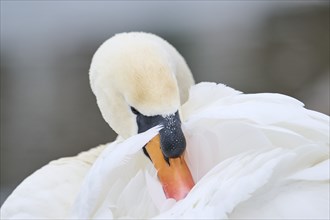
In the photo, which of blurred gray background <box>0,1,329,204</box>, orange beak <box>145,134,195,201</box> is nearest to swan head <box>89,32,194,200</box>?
orange beak <box>145,134,195,201</box>

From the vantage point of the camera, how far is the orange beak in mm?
1167

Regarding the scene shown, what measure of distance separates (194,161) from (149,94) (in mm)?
240

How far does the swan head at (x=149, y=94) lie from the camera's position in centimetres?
123

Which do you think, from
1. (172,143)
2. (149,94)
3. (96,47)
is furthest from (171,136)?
(96,47)

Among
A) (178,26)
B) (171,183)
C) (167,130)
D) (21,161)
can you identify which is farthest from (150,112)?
(178,26)

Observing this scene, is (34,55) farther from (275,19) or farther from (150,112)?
(150,112)

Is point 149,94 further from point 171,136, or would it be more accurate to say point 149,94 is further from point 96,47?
point 96,47

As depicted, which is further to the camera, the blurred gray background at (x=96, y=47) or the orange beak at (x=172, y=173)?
the blurred gray background at (x=96, y=47)

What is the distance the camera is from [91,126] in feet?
10.3

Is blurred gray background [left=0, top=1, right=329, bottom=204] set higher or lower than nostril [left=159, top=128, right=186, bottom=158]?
lower

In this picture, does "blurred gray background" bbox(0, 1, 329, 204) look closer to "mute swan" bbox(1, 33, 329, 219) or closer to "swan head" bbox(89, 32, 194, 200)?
"swan head" bbox(89, 32, 194, 200)

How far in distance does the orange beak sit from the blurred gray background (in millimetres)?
1784

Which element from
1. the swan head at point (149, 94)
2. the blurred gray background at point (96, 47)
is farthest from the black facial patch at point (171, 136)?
the blurred gray background at point (96, 47)

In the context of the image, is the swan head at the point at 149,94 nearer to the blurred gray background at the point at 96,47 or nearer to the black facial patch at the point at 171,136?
the black facial patch at the point at 171,136
